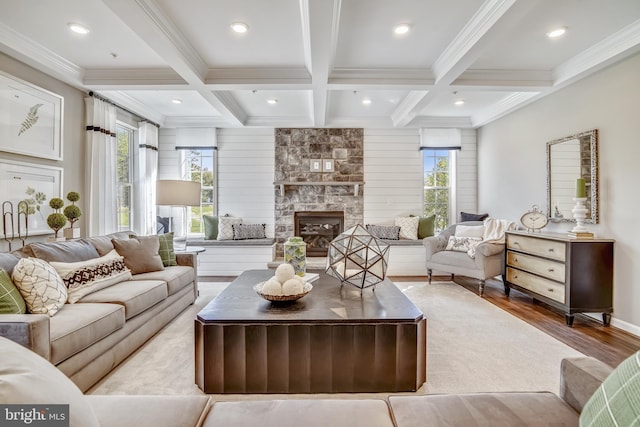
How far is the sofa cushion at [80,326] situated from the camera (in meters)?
1.74

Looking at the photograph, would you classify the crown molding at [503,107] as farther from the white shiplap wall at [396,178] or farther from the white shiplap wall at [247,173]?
the white shiplap wall at [247,173]

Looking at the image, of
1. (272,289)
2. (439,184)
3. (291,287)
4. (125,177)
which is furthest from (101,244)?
(439,184)

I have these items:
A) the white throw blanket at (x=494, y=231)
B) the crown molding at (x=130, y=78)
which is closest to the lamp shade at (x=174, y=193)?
the crown molding at (x=130, y=78)

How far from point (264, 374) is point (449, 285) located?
11.6ft

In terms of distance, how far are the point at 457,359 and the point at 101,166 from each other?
4.46 metres

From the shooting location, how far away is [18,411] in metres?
0.61

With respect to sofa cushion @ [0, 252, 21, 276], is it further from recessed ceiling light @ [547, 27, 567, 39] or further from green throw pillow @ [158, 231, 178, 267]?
recessed ceiling light @ [547, 27, 567, 39]

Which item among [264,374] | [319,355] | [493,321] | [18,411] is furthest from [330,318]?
[493,321]

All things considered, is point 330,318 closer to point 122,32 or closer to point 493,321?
point 493,321

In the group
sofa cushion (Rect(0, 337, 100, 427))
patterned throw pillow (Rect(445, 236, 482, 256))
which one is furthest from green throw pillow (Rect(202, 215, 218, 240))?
sofa cushion (Rect(0, 337, 100, 427))

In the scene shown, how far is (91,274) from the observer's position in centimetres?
246

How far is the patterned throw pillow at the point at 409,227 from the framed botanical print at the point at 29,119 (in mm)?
4937

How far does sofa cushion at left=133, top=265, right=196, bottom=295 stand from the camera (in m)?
3.00

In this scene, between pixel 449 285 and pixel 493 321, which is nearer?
pixel 493 321
